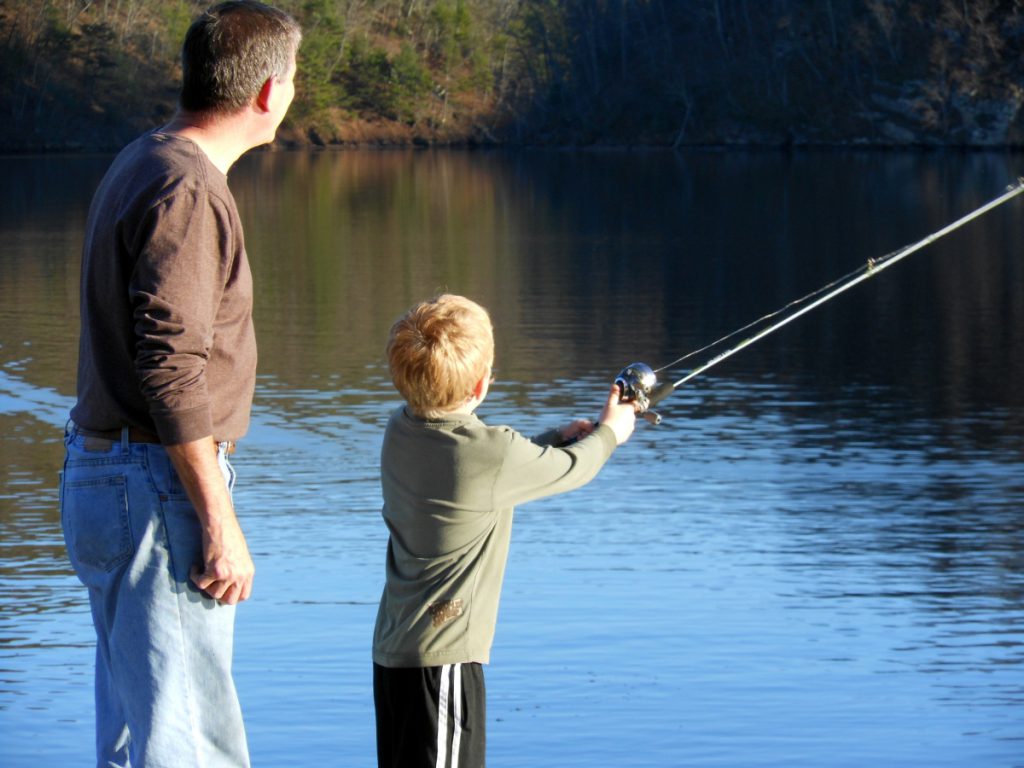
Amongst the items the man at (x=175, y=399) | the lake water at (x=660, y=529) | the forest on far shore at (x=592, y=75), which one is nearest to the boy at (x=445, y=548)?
the man at (x=175, y=399)

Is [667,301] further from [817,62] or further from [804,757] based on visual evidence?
[817,62]

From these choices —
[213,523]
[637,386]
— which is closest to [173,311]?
[213,523]

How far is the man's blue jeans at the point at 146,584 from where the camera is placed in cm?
292

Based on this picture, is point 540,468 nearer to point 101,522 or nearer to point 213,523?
point 213,523

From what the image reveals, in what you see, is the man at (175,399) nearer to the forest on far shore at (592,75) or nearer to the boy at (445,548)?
the boy at (445,548)

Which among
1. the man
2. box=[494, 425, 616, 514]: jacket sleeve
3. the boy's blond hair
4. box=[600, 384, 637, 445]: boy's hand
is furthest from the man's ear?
box=[600, 384, 637, 445]: boy's hand

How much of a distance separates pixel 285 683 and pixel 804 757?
6.28ft

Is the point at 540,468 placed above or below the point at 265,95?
below

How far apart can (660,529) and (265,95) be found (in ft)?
19.6

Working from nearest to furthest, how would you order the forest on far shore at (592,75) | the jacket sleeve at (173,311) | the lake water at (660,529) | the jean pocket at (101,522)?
1. the jacket sleeve at (173,311)
2. the jean pocket at (101,522)
3. the lake water at (660,529)
4. the forest on far shore at (592,75)

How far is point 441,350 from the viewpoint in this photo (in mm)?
3057

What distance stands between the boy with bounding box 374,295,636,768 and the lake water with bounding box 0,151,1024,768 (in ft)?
7.38

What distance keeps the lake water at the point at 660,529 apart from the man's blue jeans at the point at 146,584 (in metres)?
2.52

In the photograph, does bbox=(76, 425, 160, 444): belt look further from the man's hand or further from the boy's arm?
the boy's arm
